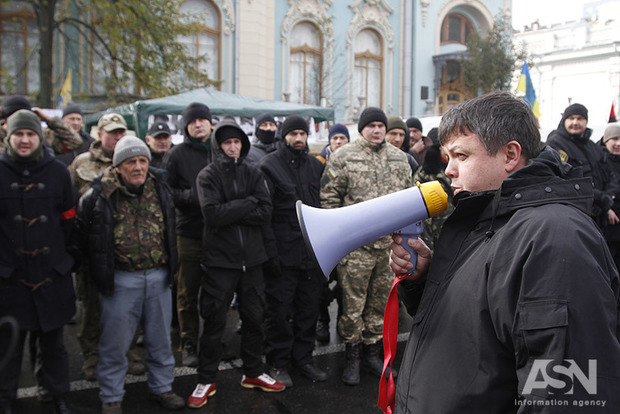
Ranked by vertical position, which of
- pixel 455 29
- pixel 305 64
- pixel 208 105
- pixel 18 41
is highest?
pixel 455 29

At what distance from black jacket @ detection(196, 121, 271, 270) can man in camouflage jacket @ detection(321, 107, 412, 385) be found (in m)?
0.68

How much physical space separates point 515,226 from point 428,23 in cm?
2418

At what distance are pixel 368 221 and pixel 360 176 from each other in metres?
2.72

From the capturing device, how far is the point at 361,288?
4.53 metres

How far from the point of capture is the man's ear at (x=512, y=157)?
5.02ft

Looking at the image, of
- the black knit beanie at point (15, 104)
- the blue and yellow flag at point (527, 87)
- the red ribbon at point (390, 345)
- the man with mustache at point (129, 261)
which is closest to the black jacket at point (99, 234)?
the man with mustache at point (129, 261)

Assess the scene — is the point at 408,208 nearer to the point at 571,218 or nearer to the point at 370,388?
the point at 571,218

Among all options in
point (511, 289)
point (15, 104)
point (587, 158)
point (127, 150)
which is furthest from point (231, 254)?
point (587, 158)

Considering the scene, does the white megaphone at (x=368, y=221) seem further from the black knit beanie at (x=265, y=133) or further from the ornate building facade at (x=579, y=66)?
the ornate building facade at (x=579, y=66)

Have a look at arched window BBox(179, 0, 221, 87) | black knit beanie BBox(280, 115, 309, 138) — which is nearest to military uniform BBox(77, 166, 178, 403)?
black knit beanie BBox(280, 115, 309, 138)

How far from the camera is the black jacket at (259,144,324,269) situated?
450cm

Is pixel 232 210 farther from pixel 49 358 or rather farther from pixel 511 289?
pixel 511 289

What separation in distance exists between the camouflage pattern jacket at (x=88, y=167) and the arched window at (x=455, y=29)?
22.6 metres

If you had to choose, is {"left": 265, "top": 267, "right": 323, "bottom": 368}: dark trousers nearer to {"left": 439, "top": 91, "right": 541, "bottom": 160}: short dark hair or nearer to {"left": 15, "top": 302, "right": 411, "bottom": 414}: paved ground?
{"left": 15, "top": 302, "right": 411, "bottom": 414}: paved ground
